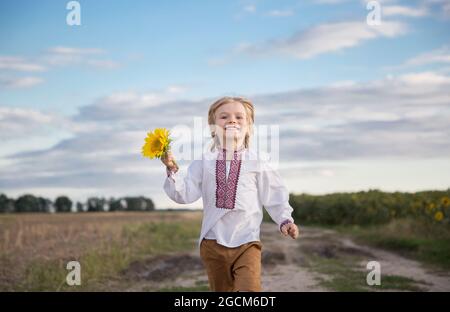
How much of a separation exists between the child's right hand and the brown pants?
2.24 ft

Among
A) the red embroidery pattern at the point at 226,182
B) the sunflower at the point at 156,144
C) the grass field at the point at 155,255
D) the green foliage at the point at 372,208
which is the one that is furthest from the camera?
the green foliage at the point at 372,208

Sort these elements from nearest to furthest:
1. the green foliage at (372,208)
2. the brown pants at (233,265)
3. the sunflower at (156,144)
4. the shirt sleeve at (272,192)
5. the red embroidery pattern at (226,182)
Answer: the sunflower at (156,144) → the brown pants at (233,265) → the red embroidery pattern at (226,182) → the shirt sleeve at (272,192) → the green foliage at (372,208)

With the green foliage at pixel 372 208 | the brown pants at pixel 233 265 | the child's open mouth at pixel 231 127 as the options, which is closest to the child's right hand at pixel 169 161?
the child's open mouth at pixel 231 127

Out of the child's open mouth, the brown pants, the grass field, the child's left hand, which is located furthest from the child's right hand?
the grass field

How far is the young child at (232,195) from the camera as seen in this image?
509 cm

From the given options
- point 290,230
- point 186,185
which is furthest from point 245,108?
point 290,230

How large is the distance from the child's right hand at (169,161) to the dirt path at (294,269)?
17.0 ft

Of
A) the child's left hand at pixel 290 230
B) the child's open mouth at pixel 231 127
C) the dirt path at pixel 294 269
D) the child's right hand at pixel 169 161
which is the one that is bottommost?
the dirt path at pixel 294 269

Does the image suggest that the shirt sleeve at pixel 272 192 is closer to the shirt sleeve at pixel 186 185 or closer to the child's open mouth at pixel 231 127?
the child's open mouth at pixel 231 127

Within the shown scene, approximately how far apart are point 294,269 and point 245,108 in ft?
24.3

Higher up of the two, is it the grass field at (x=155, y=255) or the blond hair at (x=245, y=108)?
the blond hair at (x=245, y=108)

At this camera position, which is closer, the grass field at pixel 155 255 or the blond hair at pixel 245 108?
the blond hair at pixel 245 108

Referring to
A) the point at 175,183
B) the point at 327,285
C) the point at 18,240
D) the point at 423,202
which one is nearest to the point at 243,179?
the point at 175,183
